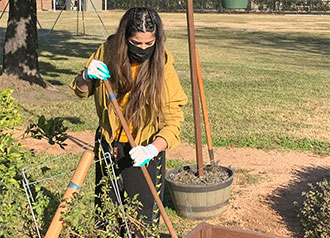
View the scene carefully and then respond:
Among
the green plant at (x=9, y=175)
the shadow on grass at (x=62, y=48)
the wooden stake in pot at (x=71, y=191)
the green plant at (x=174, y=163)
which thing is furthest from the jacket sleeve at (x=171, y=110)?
the shadow on grass at (x=62, y=48)

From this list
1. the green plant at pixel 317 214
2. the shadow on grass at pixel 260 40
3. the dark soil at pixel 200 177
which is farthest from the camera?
the shadow on grass at pixel 260 40

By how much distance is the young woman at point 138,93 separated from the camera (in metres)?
2.86

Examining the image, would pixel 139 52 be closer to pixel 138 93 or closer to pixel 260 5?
pixel 138 93

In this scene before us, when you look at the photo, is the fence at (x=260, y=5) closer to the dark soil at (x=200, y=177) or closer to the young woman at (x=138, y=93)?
the dark soil at (x=200, y=177)

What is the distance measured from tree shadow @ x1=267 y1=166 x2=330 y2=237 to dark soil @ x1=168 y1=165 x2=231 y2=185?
0.64 metres

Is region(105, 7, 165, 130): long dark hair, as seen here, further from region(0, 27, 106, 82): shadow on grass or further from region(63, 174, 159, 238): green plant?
region(0, 27, 106, 82): shadow on grass

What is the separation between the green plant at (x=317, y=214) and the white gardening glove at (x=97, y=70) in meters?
2.30

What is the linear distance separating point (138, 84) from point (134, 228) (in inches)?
32.4

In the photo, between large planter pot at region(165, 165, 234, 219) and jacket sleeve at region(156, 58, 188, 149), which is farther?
large planter pot at region(165, 165, 234, 219)

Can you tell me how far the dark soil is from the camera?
4.79 m

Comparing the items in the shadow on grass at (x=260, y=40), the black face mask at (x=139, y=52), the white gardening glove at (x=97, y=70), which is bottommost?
the shadow on grass at (x=260, y=40)

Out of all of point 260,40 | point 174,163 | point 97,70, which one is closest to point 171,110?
point 97,70

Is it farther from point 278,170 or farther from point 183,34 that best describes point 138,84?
point 183,34

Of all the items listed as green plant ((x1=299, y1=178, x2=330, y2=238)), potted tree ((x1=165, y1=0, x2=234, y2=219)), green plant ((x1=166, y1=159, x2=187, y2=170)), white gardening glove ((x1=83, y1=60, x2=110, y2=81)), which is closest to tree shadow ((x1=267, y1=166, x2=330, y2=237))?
green plant ((x1=299, y1=178, x2=330, y2=238))
